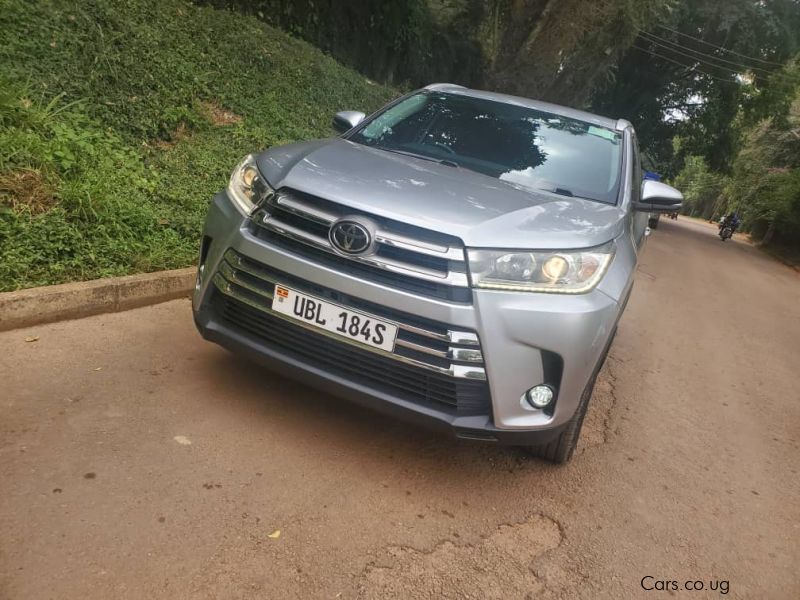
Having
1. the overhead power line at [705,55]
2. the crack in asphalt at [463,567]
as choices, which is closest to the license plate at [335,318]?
the crack in asphalt at [463,567]

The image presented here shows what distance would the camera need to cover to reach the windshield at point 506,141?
3529 mm

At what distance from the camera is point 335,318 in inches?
103

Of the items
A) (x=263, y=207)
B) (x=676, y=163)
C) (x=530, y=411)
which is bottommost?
(x=676, y=163)

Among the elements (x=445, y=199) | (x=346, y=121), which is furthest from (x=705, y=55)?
(x=445, y=199)

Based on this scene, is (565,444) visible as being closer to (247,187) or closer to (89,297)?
(247,187)

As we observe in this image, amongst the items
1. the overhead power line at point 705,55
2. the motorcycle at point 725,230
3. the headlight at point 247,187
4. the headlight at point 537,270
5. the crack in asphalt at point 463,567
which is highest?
the overhead power line at point 705,55

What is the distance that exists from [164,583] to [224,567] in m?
0.19

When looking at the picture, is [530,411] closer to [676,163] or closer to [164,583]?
[164,583]

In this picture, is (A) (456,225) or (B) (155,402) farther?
(B) (155,402)

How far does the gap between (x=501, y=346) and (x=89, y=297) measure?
257cm

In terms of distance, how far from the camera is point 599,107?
88.5 ft

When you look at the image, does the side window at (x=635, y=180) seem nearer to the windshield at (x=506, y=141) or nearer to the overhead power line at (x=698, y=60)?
the windshield at (x=506, y=141)

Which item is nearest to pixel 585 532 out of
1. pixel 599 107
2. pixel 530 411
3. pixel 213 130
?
pixel 530 411

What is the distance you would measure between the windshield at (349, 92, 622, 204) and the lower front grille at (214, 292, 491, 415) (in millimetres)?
1315
